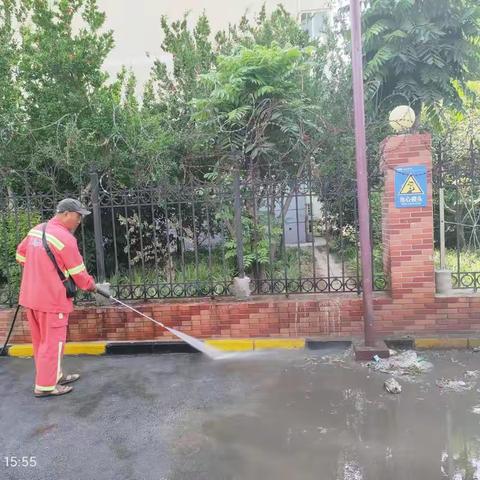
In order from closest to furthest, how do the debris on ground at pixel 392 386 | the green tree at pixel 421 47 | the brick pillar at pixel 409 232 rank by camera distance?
the debris on ground at pixel 392 386, the brick pillar at pixel 409 232, the green tree at pixel 421 47

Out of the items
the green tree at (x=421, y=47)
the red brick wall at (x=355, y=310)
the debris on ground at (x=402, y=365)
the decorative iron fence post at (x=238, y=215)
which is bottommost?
the debris on ground at (x=402, y=365)

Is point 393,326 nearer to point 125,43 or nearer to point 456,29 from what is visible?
point 456,29

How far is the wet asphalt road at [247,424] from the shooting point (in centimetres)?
318

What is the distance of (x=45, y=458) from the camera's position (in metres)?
3.40

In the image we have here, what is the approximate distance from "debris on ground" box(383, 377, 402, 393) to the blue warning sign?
212cm

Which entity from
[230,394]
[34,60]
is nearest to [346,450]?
[230,394]

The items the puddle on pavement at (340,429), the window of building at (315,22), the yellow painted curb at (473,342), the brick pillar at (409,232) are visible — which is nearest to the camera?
the puddle on pavement at (340,429)

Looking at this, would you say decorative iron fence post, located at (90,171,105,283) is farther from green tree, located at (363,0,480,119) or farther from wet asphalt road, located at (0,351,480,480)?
green tree, located at (363,0,480,119)

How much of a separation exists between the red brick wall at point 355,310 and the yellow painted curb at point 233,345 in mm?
122

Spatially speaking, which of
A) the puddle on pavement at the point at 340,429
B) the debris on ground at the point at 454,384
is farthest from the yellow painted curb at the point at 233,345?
the debris on ground at the point at 454,384

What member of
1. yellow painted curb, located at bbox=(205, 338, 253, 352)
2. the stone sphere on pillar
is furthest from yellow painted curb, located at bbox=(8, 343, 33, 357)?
the stone sphere on pillar

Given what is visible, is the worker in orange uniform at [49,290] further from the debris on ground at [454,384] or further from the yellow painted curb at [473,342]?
the yellow painted curb at [473,342]

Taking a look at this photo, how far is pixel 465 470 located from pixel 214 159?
17.8 ft

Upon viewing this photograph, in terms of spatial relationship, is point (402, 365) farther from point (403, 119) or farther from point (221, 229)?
point (221, 229)
